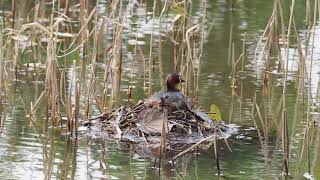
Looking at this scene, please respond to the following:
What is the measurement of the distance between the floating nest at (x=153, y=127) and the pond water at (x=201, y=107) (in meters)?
0.14

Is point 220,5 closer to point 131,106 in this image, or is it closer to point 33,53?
point 33,53

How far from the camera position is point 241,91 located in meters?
10.7

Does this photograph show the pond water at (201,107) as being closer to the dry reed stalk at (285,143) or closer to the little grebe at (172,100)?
the dry reed stalk at (285,143)

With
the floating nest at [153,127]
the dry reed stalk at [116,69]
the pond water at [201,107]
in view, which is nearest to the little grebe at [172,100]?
the floating nest at [153,127]

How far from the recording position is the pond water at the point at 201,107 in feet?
25.4

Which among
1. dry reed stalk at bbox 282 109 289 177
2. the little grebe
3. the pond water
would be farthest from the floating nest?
dry reed stalk at bbox 282 109 289 177

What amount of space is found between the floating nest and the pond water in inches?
5.6

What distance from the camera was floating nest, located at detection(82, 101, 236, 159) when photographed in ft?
28.0

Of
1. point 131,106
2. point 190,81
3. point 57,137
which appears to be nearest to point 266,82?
point 190,81

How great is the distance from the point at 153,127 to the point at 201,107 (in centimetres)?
126

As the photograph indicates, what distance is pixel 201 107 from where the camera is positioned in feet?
32.2

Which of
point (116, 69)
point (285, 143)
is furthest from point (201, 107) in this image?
point (285, 143)

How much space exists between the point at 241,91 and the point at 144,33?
2835mm

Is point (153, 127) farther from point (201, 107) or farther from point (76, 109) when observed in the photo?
point (201, 107)
